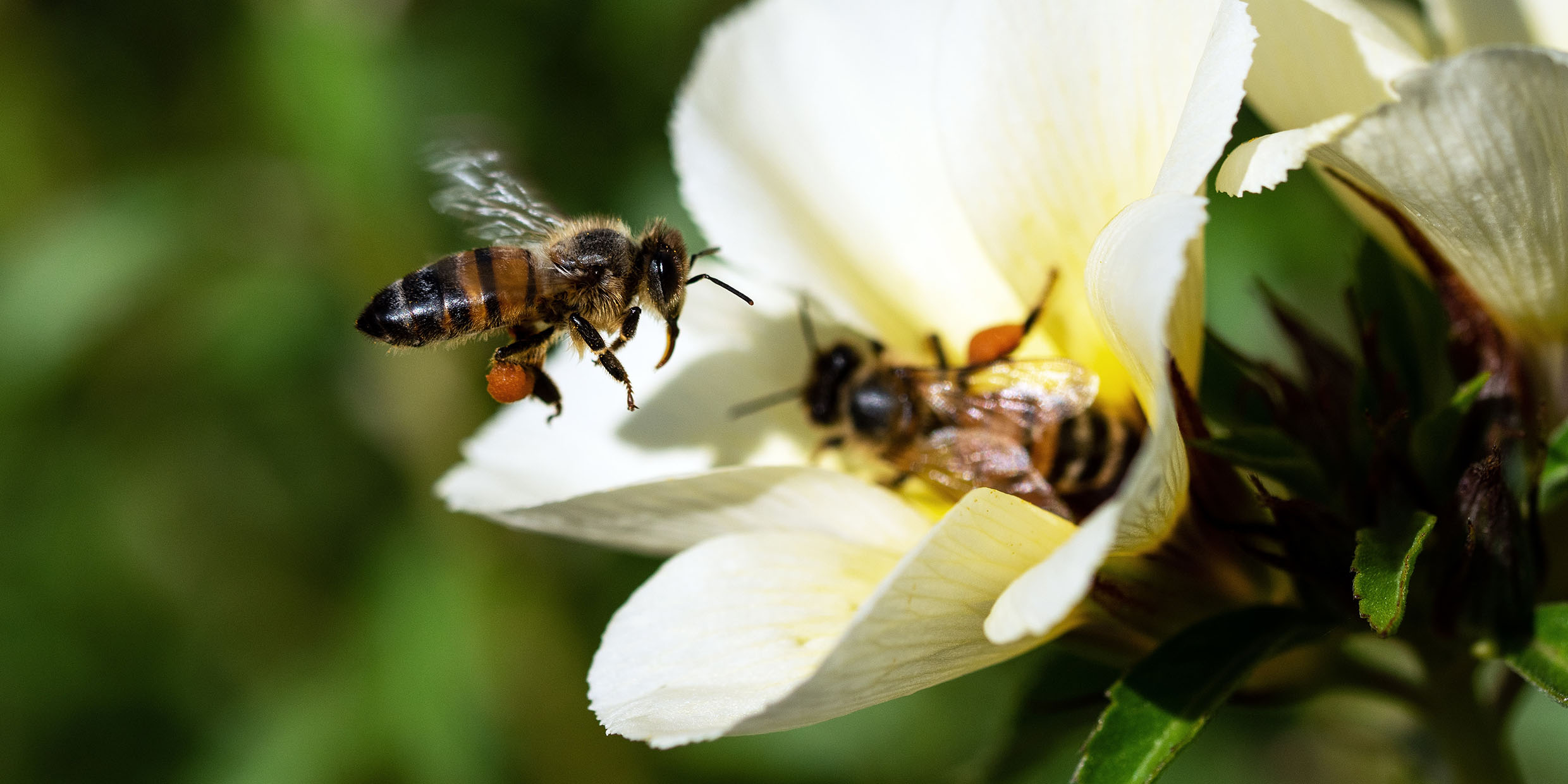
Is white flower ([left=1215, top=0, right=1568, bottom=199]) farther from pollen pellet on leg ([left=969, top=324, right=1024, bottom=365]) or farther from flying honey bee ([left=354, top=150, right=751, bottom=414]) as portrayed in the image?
flying honey bee ([left=354, top=150, right=751, bottom=414])

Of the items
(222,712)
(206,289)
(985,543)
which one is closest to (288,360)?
(206,289)

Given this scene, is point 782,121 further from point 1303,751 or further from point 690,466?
point 1303,751

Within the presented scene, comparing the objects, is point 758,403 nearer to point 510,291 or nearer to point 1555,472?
point 510,291

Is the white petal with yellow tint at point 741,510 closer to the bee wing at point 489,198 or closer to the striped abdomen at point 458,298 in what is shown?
the striped abdomen at point 458,298

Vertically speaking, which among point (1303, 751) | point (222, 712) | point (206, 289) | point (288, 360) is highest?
point (206, 289)

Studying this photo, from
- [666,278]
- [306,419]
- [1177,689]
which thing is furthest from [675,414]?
[306,419]

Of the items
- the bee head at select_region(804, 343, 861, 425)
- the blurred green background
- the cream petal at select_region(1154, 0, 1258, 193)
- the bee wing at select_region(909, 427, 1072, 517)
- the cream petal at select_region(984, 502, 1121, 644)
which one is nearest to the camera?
the cream petal at select_region(984, 502, 1121, 644)

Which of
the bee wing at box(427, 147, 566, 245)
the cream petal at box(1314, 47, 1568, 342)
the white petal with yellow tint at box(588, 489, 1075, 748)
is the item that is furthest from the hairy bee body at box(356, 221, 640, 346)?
the cream petal at box(1314, 47, 1568, 342)
